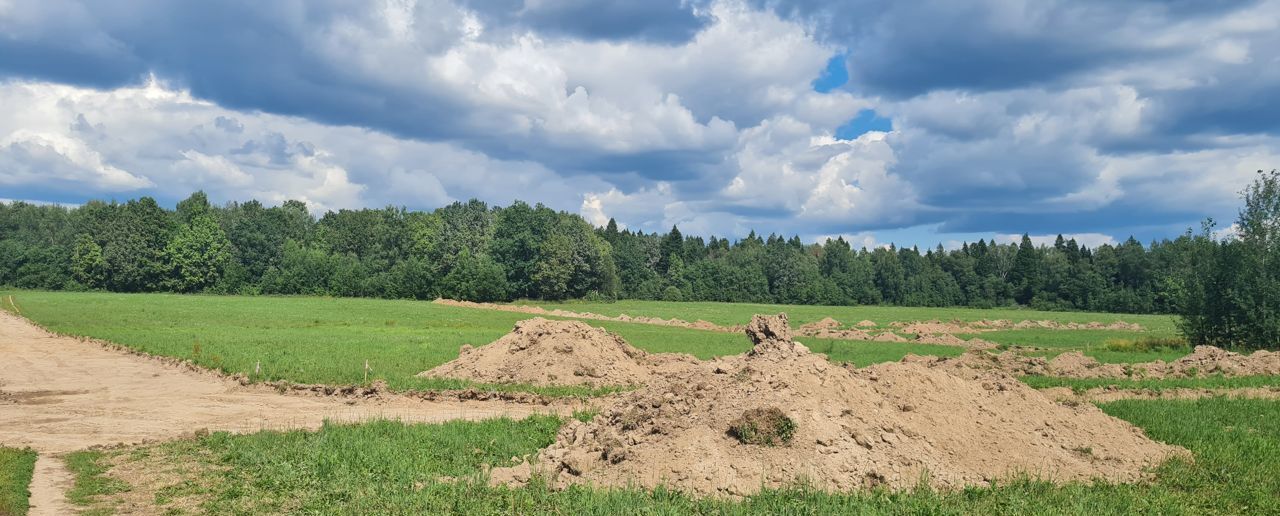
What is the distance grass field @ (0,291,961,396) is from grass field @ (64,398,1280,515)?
8.82 meters

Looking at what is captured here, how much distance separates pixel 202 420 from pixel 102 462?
17.4ft

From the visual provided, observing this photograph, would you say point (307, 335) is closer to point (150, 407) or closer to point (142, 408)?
point (150, 407)

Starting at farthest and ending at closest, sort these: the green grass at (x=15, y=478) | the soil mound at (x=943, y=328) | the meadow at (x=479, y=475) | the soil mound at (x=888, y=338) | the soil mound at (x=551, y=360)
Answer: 1. the soil mound at (x=943, y=328)
2. the soil mound at (x=888, y=338)
3. the soil mound at (x=551, y=360)
4. the green grass at (x=15, y=478)
5. the meadow at (x=479, y=475)

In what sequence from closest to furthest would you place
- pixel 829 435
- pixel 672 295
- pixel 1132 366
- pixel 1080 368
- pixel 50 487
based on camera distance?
pixel 829 435, pixel 50 487, pixel 1080 368, pixel 1132 366, pixel 672 295

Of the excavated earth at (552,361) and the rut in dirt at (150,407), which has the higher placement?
the excavated earth at (552,361)

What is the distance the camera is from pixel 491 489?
11812mm

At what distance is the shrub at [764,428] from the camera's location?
1260 cm

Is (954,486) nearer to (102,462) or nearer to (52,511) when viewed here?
(52,511)

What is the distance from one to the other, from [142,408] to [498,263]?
96535 millimetres

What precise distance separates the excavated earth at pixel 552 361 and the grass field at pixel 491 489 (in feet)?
31.5

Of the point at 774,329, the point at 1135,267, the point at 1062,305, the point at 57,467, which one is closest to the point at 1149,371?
the point at 774,329

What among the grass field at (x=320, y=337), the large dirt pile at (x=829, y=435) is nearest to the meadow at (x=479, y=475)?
the large dirt pile at (x=829, y=435)

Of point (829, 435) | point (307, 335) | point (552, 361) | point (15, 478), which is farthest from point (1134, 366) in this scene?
point (307, 335)

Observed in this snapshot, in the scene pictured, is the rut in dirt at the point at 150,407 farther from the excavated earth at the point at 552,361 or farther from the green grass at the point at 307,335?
the excavated earth at the point at 552,361
